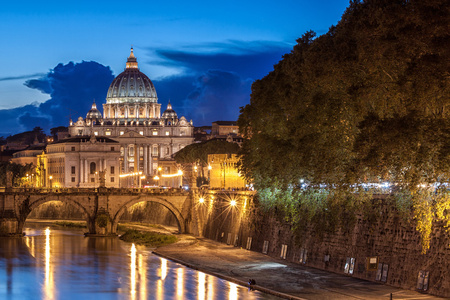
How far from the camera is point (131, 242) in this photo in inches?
2376

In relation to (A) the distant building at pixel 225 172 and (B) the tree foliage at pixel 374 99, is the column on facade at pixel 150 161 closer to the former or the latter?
(A) the distant building at pixel 225 172

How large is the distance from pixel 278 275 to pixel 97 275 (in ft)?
34.4

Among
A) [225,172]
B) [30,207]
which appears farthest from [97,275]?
[225,172]

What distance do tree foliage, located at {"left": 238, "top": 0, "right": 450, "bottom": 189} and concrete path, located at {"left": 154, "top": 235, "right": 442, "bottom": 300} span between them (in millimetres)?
4279

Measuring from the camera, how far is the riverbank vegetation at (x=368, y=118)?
28.6 metres

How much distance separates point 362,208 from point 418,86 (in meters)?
8.89

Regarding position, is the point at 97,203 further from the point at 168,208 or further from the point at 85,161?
the point at 85,161

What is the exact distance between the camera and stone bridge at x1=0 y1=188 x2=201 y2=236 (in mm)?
65188

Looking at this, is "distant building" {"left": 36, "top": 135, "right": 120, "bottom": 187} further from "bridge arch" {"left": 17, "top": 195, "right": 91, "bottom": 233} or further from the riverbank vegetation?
the riverbank vegetation

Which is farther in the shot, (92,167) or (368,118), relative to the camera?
(92,167)

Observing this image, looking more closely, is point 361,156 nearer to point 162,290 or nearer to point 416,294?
point 416,294

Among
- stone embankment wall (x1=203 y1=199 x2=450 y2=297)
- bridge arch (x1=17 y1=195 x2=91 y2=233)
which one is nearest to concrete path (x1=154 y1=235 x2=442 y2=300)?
stone embankment wall (x1=203 y1=199 x2=450 y2=297)

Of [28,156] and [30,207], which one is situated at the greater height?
[28,156]

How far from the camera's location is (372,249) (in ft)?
115
